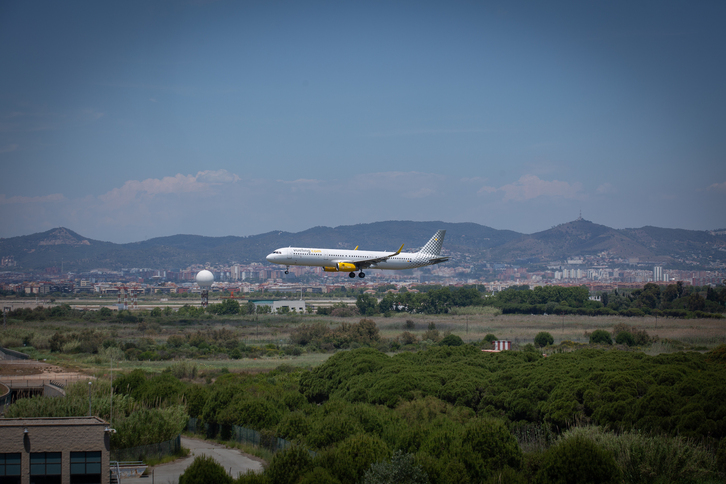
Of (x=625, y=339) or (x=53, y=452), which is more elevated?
(x=53, y=452)

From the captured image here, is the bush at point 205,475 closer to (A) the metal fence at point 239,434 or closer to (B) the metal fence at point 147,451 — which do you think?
Answer: (A) the metal fence at point 239,434

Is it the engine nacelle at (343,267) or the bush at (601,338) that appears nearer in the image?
the engine nacelle at (343,267)

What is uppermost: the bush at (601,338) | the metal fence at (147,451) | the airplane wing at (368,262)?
the airplane wing at (368,262)

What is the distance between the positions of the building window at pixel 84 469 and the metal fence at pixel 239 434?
1013 cm

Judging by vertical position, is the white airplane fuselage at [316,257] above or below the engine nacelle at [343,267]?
above

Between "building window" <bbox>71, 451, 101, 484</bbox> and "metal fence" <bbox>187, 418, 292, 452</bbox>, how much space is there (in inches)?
399

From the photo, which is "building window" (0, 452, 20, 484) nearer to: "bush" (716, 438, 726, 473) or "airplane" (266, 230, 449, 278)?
"bush" (716, 438, 726, 473)

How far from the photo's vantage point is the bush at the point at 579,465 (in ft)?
74.9

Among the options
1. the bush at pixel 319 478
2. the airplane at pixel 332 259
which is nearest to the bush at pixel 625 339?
the airplane at pixel 332 259

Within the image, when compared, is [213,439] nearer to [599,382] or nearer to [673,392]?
[599,382]

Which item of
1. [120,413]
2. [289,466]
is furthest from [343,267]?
[289,466]

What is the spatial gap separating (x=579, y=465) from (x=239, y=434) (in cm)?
2186

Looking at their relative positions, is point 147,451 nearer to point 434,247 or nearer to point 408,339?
point 434,247

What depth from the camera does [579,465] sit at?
75.0 ft
